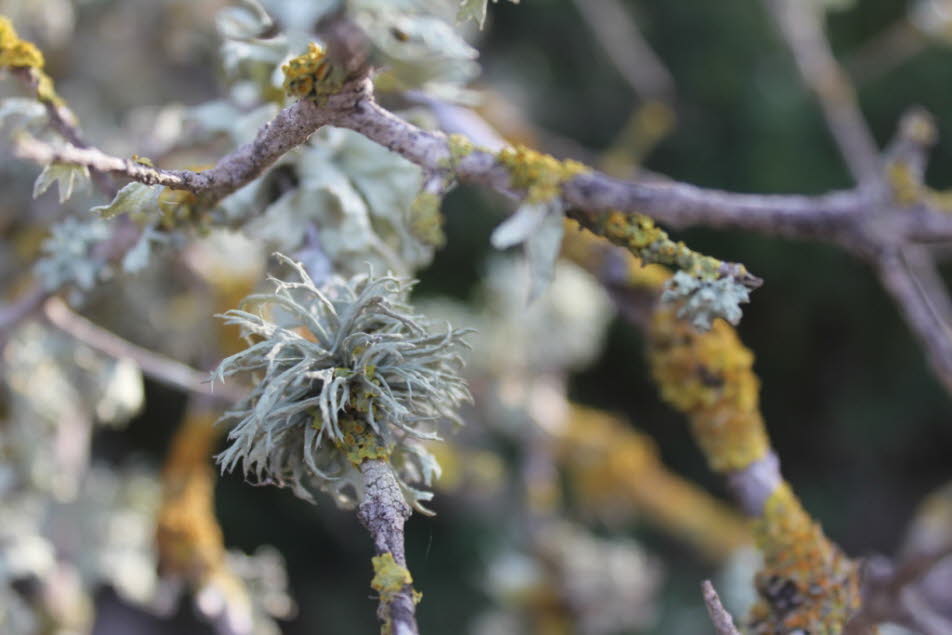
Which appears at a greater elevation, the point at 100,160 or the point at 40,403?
the point at 100,160

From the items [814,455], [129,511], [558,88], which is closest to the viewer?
[129,511]

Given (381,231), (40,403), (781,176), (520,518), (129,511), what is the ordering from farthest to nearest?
(781,176), (520,518), (129,511), (40,403), (381,231)

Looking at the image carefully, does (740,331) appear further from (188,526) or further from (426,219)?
(426,219)

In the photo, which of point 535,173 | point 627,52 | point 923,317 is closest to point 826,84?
point 627,52

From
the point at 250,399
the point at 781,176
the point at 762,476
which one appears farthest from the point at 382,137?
the point at 781,176

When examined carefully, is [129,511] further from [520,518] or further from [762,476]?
[762,476]

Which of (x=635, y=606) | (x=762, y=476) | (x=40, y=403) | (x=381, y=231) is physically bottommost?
(x=40, y=403)

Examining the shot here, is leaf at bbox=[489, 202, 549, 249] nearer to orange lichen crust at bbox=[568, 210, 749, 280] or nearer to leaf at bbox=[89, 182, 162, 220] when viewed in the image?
orange lichen crust at bbox=[568, 210, 749, 280]
